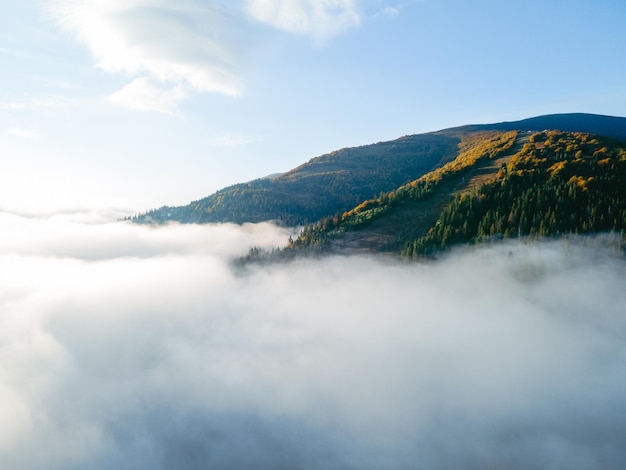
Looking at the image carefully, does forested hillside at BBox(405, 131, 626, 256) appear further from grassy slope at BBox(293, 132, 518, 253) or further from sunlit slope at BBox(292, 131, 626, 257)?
grassy slope at BBox(293, 132, 518, 253)

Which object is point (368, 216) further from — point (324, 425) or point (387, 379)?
point (324, 425)

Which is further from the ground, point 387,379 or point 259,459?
point 387,379

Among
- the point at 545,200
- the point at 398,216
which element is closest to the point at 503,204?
the point at 545,200

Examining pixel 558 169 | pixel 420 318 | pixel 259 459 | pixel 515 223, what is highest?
pixel 558 169

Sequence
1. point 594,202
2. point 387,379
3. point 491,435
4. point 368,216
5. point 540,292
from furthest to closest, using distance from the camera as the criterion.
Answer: point 387,379 → point 368,216 → point 491,435 → point 540,292 → point 594,202

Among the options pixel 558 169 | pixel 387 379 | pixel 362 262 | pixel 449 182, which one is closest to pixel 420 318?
pixel 387 379

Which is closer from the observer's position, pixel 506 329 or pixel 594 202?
pixel 594 202

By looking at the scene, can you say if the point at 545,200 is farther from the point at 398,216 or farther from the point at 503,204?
the point at 398,216

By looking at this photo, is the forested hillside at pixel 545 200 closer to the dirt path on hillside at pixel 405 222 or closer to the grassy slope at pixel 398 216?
the dirt path on hillside at pixel 405 222
